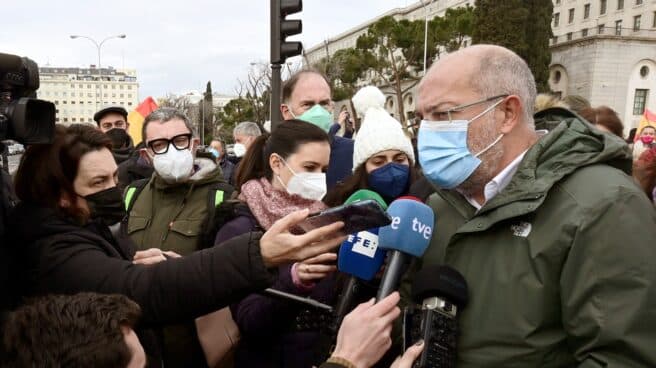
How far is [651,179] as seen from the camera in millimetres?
2684

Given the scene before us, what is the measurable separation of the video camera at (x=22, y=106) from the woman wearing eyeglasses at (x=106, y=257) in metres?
0.42

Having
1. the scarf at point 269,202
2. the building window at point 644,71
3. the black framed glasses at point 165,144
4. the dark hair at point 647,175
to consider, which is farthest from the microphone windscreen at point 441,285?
the building window at point 644,71

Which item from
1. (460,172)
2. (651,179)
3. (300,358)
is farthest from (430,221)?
(651,179)

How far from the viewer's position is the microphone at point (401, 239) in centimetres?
171

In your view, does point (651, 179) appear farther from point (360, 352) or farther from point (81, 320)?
point (81, 320)

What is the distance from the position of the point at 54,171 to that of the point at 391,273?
1.40 metres

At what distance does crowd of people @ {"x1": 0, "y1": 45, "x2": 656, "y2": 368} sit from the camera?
144cm

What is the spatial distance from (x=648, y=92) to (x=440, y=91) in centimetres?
4444

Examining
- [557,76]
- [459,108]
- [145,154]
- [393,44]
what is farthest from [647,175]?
[557,76]

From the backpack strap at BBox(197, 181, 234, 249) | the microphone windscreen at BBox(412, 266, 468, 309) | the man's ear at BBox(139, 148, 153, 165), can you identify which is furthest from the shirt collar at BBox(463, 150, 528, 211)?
the man's ear at BBox(139, 148, 153, 165)

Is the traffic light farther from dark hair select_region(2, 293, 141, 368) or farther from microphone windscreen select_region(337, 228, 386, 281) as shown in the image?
dark hair select_region(2, 293, 141, 368)

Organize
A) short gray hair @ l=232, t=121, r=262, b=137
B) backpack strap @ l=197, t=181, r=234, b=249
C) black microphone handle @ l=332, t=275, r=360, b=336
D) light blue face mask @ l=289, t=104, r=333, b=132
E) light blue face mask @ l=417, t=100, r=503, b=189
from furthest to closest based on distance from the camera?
short gray hair @ l=232, t=121, r=262, b=137, light blue face mask @ l=289, t=104, r=333, b=132, backpack strap @ l=197, t=181, r=234, b=249, light blue face mask @ l=417, t=100, r=503, b=189, black microphone handle @ l=332, t=275, r=360, b=336

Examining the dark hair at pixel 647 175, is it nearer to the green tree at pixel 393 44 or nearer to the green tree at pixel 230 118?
the green tree at pixel 393 44

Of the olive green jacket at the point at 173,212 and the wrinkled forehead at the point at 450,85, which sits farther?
the olive green jacket at the point at 173,212
